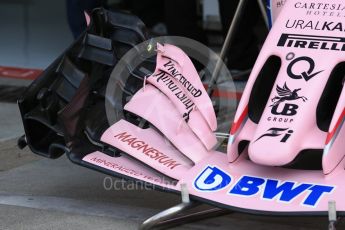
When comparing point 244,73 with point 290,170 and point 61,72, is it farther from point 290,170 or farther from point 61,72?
point 290,170

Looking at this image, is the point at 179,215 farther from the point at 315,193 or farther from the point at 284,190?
the point at 315,193

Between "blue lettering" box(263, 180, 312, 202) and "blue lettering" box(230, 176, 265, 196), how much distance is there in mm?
42

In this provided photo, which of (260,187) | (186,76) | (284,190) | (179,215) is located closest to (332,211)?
(284,190)

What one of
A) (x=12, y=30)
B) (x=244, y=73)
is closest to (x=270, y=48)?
(x=244, y=73)

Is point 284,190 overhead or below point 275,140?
below

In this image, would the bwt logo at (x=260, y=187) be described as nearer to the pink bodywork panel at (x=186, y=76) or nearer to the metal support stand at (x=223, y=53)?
the pink bodywork panel at (x=186, y=76)

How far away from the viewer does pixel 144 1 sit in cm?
896

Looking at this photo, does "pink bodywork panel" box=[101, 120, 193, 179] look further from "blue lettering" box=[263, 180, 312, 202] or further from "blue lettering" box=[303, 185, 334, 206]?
"blue lettering" box=[303, 185, 334, 206]

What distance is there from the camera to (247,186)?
344 centimetres

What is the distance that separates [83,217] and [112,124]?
1.67 ft

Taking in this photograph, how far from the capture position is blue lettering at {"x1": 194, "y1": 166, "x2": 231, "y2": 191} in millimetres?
3502

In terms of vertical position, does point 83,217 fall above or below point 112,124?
below

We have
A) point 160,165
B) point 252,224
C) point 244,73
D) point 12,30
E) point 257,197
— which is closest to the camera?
point 257,197

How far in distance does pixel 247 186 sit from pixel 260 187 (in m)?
0.06
